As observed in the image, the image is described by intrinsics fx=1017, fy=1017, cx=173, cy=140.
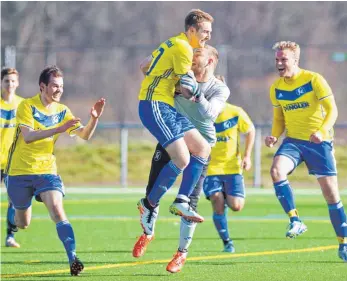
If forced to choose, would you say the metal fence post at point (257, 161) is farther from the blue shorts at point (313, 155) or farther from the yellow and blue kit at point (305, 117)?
the blue shorts at point (313, 155)

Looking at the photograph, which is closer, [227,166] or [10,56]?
[227,166]

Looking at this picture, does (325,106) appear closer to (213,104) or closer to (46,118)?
(213,104)

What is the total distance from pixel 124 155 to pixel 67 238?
617 inches

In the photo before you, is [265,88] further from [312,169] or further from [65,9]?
[312,169]

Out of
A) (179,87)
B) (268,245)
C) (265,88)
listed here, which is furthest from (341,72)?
(179,87)

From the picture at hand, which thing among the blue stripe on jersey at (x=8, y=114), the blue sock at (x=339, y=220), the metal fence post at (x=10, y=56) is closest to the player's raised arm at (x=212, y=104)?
the blue sock at (x=339, y=220)

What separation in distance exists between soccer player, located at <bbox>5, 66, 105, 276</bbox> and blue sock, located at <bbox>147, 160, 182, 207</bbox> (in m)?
0.82

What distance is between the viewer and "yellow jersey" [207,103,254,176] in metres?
12.1

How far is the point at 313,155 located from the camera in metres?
10.5

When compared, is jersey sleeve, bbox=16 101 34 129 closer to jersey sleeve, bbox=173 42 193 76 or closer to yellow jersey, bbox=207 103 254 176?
jersey sleeve, bbox=173 42 193 76

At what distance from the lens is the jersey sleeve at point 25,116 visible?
30.7ft

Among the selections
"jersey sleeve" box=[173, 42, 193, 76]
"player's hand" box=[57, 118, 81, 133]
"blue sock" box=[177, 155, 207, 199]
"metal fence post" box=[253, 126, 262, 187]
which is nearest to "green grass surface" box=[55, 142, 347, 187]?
"metal fence post" box=[253, 126, 262, 187]

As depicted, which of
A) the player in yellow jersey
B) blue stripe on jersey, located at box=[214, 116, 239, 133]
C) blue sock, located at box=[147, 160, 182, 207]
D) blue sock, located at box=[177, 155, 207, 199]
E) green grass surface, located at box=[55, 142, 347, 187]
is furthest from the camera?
green grass surface, located at box=[55, 142, 347, 187]

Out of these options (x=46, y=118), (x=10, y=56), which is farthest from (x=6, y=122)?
(x=10, y=56)
